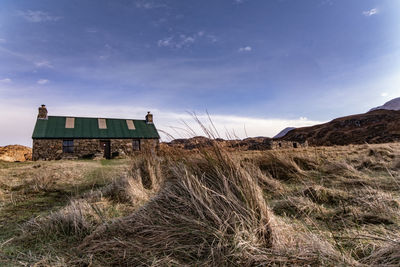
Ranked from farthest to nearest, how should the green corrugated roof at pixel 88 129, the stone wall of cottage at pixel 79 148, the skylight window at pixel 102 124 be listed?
the skylight window at pixel 102 124 < the green corrugated roof at pixel 88 129 < the stone wall of cottage at pixel 79 148

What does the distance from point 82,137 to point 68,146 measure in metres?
1.56

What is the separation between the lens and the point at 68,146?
21.5 m

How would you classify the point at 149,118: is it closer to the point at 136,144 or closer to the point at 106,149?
the point at 136,144

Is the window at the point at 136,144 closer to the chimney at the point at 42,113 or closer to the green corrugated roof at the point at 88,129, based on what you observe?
the green corrugated roof at the point at 88,129

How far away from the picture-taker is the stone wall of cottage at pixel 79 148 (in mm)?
20312

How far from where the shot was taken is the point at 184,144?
2.87 m

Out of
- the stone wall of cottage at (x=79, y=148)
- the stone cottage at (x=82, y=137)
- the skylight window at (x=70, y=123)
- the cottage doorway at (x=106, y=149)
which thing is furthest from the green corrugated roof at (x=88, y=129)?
the cottage doorway at (x=106, y=149)

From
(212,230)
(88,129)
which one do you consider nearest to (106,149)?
(88,129)

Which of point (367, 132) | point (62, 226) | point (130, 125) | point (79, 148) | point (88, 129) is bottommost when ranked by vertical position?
point (62, 226)

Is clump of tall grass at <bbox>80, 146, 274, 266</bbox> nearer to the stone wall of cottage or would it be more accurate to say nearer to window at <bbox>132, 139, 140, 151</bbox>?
the stone wall of cottage

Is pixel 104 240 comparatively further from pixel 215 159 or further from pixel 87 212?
pixel 215 159

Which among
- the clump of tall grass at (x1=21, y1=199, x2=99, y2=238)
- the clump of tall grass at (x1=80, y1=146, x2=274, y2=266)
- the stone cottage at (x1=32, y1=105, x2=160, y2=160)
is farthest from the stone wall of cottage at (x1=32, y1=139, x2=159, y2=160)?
the clump of tall grass at (x1=80, y1=146, x2=274, y2=266)

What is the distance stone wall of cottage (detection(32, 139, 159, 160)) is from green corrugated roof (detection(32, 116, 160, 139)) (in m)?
0.53

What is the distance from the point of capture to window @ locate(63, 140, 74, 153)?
21.3 meters
